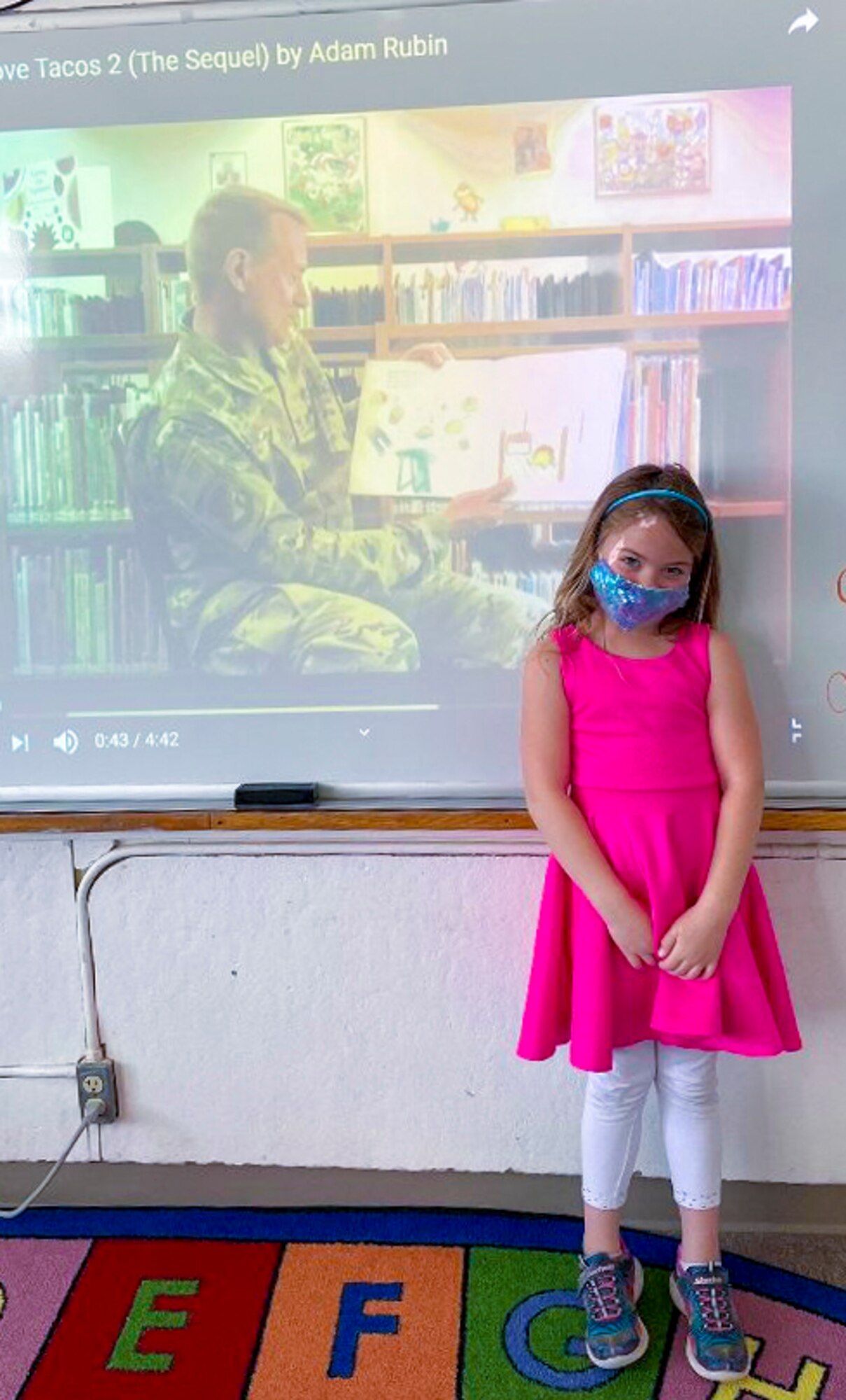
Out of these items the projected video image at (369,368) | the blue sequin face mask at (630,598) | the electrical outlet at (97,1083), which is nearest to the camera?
the blue sequin face mask at (630,598)

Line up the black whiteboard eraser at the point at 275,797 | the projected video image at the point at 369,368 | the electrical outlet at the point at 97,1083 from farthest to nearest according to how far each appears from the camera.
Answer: the electrical outlet at the point at 97,1083 → the black whiteboard eraser at the point at 275,797 → the projected video image at the point at 369,368

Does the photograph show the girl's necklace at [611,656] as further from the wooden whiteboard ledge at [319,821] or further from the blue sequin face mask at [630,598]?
the wooden whiteboard ledge at [319,821]

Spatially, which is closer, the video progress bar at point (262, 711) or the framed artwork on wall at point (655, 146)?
the framed artwork on wall at point (655, 146)

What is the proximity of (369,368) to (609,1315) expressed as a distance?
140 cm

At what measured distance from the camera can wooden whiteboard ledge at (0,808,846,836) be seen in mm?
→ 1706

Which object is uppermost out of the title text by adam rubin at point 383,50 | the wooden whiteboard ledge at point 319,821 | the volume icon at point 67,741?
the title text by adam rubin at point 383,50

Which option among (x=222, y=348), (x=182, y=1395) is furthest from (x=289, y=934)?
(x=222, y=348)

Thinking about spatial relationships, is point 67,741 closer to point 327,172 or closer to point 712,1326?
point 327,172

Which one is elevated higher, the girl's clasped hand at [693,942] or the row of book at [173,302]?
the row of book at [173,302]

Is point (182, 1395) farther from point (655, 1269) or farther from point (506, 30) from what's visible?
point (506, 30)

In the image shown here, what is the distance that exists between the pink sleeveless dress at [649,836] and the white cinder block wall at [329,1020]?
212 mm

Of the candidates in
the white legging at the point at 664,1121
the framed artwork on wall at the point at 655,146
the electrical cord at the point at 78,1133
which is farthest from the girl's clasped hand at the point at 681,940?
the framed artwork on wall at the point at 655,146

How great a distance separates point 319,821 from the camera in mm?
1752

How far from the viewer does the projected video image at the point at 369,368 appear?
1.65m
